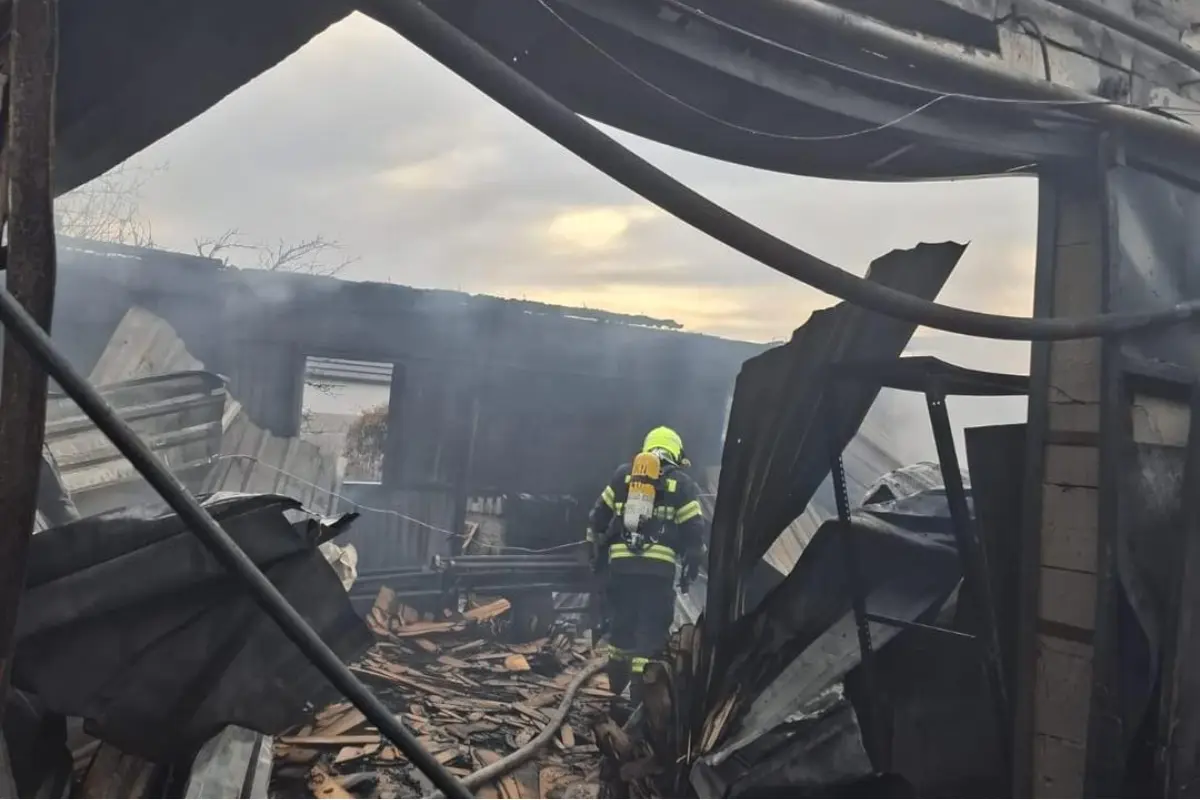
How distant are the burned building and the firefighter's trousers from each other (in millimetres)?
4851

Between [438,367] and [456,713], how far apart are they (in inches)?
234

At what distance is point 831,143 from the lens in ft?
9.98

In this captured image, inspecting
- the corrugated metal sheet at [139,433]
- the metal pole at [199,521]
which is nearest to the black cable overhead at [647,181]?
the metal pole at [199,521]

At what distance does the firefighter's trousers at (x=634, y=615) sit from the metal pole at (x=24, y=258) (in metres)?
5.69

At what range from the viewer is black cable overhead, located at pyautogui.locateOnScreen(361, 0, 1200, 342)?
1897mm

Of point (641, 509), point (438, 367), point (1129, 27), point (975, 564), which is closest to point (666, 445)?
point (641, 509)

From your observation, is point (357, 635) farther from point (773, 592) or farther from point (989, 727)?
point (989, 727)

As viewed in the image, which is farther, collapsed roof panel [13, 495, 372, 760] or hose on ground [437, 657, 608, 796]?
hose on ground [437, 657, 608, 796]

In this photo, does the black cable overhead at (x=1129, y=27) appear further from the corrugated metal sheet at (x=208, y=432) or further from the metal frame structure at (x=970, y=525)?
the corrugated metal sheet at (x=208, y=432)

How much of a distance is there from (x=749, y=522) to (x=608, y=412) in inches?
324

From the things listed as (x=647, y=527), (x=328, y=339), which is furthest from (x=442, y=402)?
(x=647, y=527)

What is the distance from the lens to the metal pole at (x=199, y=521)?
65.5 inches

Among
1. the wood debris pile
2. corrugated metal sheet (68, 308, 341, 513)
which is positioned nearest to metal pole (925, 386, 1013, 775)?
the wood debris pile

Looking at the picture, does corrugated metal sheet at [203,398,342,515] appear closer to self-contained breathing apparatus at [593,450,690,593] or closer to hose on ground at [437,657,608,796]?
hose on ground at [437,657,608,796]
